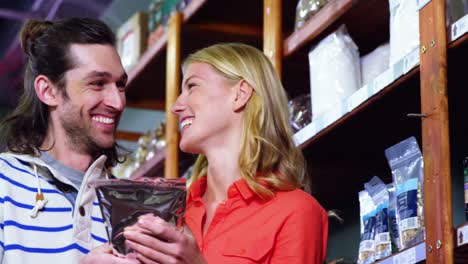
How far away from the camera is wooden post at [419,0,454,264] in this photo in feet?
6.79

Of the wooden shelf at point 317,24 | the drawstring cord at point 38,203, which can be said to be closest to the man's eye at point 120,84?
the drawstring cord at point 38,203

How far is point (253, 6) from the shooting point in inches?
142

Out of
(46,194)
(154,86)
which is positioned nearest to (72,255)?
(46,194)

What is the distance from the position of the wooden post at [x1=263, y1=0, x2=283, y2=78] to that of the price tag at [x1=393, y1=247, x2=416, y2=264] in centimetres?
97

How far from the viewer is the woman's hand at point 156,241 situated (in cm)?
178

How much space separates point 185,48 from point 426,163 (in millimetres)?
1976

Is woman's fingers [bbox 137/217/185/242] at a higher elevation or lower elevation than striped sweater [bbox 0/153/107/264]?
lower

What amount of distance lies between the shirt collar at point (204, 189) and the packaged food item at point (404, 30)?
50 centimetres

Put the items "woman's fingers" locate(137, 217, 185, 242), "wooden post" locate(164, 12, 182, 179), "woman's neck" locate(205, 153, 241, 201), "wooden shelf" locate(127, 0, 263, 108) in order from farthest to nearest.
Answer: "wooden post" locate(164, 12, 182, 179) → "wooden shelf" locate(127, 0, 263, 108) → "woman's neck" locate(205, 153, 241, 201) → "woman's fingers" locate(137, 217, 185, 242)

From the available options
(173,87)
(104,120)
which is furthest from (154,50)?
(104,120)

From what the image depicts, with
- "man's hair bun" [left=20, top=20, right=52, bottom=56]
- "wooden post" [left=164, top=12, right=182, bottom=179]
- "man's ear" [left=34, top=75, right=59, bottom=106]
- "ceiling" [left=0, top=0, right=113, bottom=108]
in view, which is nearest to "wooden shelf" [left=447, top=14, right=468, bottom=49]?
"man's ear" [left=34, top=75, right=59, bottom=106]

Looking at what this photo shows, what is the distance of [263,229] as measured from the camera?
2377mm

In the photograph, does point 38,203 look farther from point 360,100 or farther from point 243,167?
point 360,100

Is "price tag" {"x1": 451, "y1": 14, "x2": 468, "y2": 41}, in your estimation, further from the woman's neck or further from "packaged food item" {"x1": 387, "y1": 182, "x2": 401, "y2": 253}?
the woman's neck
